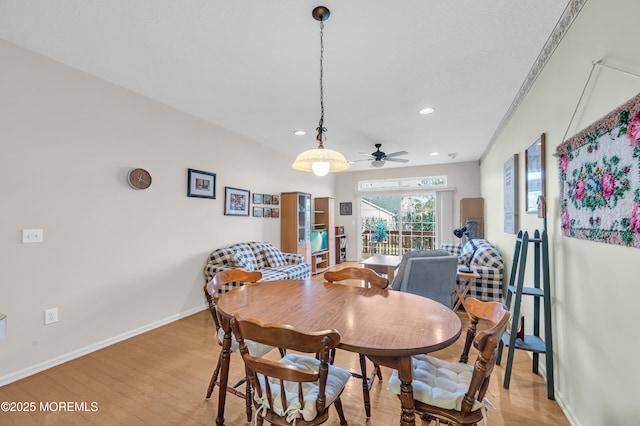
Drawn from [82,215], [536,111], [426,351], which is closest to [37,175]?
[82,215]

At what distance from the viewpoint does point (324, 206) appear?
679 centimetres

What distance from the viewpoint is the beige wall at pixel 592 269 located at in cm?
126

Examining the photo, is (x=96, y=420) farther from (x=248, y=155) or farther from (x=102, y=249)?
(x=248, y=155)

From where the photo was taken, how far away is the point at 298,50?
227 cm

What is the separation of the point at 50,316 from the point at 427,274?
3414 mm

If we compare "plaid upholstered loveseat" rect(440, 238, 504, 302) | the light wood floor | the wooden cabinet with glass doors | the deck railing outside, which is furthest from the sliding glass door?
the light wood floor

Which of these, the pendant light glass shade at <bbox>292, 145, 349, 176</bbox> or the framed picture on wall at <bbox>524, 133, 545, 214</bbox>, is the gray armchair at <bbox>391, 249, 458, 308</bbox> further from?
the pendant light glass shade at <bbox>292, 145, 349, 176</bbox>

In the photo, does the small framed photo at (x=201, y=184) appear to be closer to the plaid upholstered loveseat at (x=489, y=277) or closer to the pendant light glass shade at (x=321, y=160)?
the pendant light glass shade at (x=321, y=160)

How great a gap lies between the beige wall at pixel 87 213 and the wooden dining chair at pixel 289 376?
2328 mm

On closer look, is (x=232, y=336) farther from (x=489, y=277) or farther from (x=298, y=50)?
(x=489, y=277)

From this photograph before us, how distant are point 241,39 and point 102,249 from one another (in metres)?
2.40

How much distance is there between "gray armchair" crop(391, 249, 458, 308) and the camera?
266 centimetres

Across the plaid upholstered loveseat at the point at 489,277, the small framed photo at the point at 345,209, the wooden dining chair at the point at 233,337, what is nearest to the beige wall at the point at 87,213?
the wooden dining chair at the point at 233,337

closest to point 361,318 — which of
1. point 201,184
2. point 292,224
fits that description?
point 201,184
